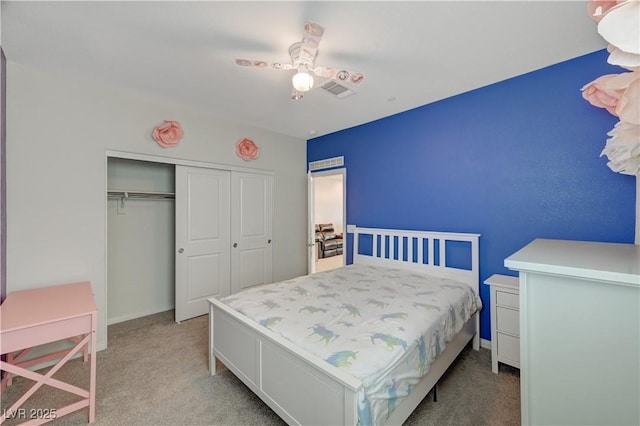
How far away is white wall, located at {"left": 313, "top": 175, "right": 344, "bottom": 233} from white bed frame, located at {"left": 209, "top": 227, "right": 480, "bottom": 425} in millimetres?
5249

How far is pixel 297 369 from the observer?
1486 mm

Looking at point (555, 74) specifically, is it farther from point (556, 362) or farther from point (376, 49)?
point (556, 362)

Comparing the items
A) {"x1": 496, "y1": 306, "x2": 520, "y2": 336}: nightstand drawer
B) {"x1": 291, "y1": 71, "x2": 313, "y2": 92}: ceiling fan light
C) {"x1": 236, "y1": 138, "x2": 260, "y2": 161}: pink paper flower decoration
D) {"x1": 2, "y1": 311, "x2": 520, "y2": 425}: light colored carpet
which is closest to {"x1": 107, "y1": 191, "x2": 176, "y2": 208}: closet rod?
{"x1": 236, "y1": 138, "x2": 260, "y2": 161}: pink paper flower decoration

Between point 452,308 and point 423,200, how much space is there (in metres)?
1.43

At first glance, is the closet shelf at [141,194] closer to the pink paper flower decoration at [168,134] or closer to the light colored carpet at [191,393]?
the pink paper flower decoration at [168,134]

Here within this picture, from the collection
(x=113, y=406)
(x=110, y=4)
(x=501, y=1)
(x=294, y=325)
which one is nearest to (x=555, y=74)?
(x=501, y=1)

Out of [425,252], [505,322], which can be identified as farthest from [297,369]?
[425,252]

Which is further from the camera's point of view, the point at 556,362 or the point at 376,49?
the point at 376,49

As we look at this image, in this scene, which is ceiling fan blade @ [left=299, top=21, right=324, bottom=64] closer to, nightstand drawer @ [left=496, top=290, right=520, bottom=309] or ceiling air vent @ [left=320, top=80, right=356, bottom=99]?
ceiling air vent @ [left=320, top=80, right=356, bottom=99]

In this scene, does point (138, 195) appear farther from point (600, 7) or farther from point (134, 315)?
point (600, 7)

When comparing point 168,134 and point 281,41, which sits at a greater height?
point 281,41

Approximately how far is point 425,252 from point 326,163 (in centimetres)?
208

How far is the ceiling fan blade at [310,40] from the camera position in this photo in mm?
1548

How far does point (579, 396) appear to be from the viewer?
2.30 feet
